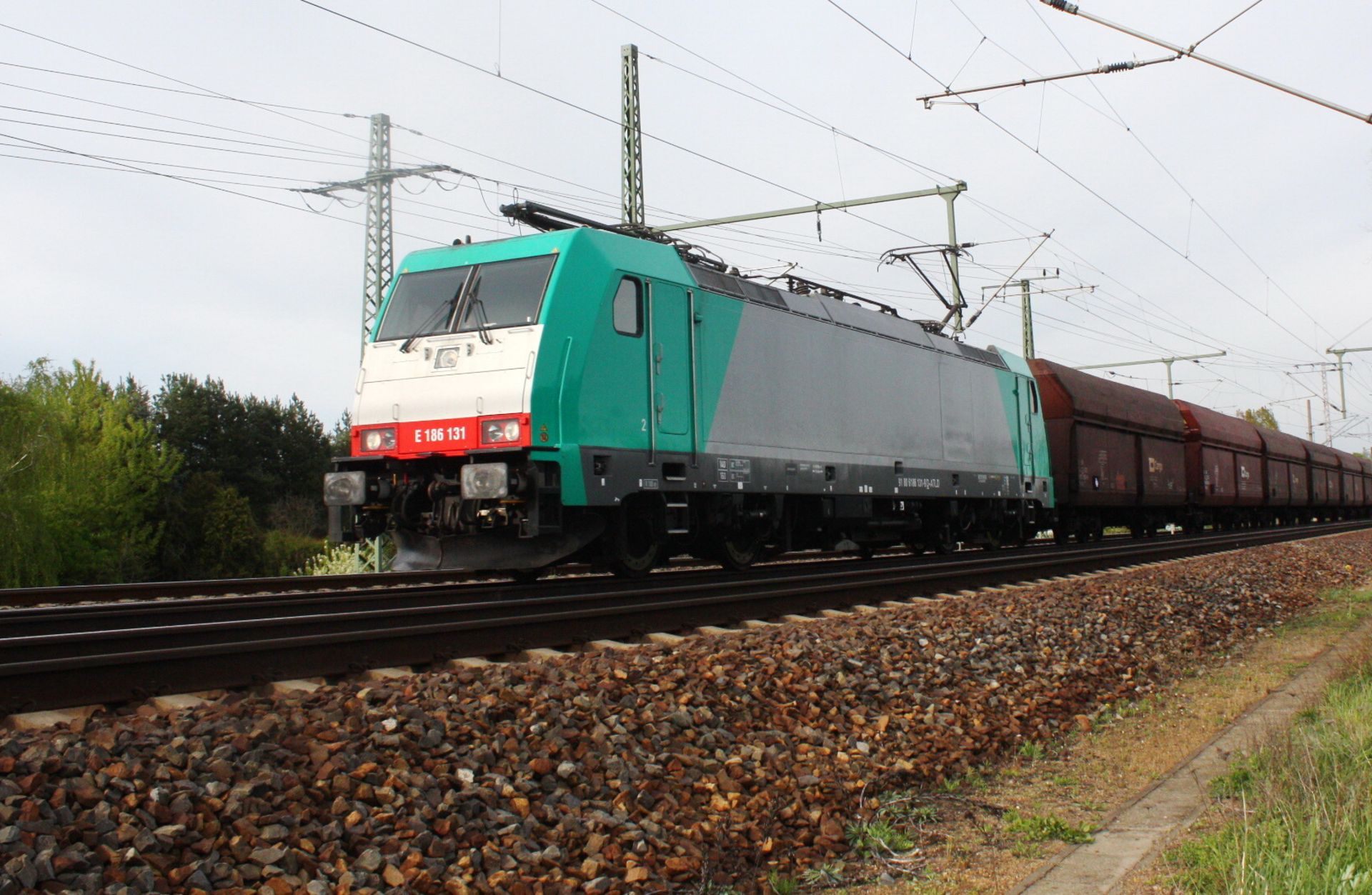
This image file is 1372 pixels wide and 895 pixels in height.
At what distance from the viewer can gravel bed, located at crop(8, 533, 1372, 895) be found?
3.50 meters

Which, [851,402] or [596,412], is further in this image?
[851,402]

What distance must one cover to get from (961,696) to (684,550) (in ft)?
21.1

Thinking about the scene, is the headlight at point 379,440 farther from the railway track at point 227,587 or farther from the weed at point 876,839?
the weed at point 876,839

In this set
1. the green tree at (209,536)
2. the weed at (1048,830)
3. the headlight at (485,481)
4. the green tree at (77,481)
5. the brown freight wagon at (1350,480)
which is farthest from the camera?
the green tree at (209,536)

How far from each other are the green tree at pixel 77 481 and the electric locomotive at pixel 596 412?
2914cm

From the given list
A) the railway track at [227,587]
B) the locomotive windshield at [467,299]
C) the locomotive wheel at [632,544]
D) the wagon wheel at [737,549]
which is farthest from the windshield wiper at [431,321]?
the wagon wheel at [737,549]

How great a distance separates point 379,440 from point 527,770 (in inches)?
259

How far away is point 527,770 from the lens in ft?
14.6

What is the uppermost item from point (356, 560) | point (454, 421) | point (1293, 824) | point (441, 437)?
point (454, 421)

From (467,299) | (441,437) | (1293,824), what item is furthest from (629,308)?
(1293,824)

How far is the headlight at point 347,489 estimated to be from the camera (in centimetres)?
1022

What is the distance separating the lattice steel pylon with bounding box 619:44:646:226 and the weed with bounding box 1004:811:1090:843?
14867 mm

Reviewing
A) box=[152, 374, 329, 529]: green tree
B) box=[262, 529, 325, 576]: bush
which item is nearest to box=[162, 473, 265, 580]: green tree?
box=[262, 529, 325, 576]: bush

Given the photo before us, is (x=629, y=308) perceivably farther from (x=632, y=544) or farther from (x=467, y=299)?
(x=632, y=544)
